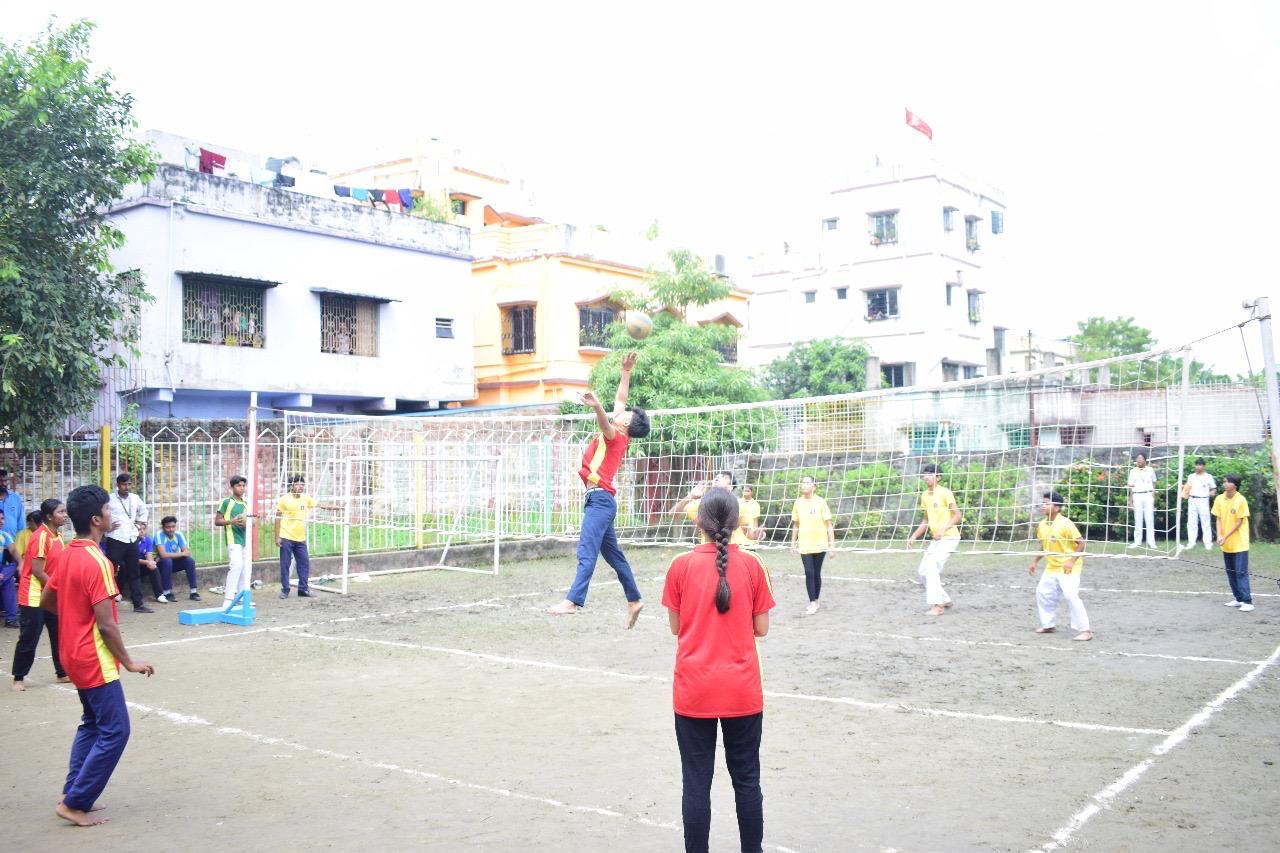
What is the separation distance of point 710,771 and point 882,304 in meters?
36.7

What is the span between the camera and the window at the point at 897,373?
38.6 metres

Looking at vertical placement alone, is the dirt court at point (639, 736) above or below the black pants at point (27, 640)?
below

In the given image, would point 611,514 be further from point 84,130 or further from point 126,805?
point 84,130

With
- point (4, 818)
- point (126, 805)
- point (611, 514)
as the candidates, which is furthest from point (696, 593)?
point (611, 514)

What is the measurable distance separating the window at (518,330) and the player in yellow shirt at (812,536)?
1650 centimetres

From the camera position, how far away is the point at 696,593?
173 inches

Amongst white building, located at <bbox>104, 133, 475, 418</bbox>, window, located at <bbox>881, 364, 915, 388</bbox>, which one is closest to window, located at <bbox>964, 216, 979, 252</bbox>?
window, located at <bbox>881, 364, 915, 388</bbox>

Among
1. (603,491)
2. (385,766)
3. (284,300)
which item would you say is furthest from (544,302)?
(385,766)

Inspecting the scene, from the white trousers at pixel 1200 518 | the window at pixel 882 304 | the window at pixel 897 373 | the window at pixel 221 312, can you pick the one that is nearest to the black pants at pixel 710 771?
the white trousers at pixel 1200 518

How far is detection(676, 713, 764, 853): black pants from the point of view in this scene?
A: 14.0ft

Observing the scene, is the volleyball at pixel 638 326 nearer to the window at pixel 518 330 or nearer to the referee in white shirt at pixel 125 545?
the referee in white shirt at pixel 125 545

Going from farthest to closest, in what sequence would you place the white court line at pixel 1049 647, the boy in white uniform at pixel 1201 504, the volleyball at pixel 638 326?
the boy in white uniform at pixel 1201 504, the volleyball at pixel 638 326, the white court line at pixel 1049 647

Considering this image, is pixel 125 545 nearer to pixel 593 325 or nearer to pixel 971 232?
pixel 593 325

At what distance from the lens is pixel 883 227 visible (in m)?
39.2
